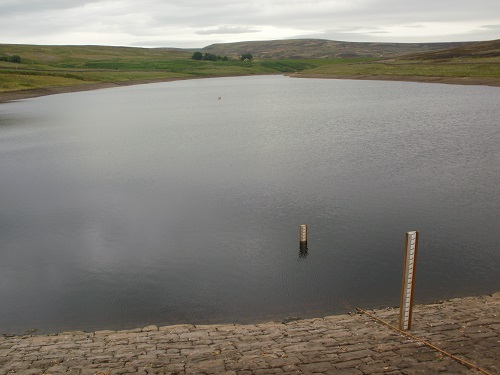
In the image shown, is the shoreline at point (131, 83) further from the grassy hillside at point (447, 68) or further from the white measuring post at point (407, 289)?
the white measuring post at point (407, 289)

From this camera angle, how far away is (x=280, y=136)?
4569 cm

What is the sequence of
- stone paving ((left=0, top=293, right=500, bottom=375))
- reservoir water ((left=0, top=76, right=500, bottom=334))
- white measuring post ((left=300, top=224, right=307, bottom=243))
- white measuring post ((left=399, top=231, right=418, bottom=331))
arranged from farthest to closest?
white measuring post ((left=300, top=224, right=307, bottom=243)) → reservoir water ((left=0, top=76, right=500, bottom=334)) → white measuring post ((left=399, top=231, right=418, bottom=331)) → stone paving ((left=0, top=293, right=500, bottom=375))

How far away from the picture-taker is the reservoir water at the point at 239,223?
50.3ft

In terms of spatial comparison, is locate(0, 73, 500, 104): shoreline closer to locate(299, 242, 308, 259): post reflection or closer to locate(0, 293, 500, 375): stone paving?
locate(299, 242, 308, 259): post reflection

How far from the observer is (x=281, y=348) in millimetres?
10938

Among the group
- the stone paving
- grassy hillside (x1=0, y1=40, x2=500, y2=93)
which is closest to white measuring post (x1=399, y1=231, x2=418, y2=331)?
the stone paving

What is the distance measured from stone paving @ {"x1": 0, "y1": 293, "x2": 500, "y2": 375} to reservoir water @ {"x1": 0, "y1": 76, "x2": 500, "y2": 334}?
4.85 ft

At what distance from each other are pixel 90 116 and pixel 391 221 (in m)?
55.2

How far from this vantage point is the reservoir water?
15344 millimetres

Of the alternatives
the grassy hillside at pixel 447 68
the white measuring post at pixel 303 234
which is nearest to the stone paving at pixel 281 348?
the white measuring post at pixel 303 234

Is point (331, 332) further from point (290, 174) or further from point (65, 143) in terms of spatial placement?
point (65, 143)

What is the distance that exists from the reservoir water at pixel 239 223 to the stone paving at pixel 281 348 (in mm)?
1478

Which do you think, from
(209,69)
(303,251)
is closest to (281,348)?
(303,251)

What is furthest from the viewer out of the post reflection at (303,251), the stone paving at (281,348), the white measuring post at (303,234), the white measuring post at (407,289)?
the white measuring post at (303,234)
